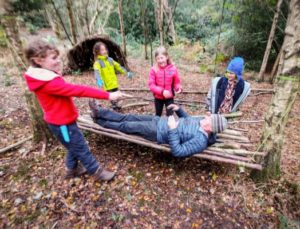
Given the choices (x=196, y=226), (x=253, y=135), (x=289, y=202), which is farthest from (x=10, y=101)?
(x=289, y=202)

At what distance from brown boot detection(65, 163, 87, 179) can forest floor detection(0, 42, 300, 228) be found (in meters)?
0.09

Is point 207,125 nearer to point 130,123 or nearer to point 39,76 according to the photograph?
point 130,123

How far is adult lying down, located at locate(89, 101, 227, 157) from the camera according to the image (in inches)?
105

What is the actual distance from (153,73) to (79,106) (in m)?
2.44

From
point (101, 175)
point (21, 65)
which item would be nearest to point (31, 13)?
point (21, 65)

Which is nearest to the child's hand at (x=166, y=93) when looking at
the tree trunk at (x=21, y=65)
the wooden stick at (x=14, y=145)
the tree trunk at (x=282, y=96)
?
the tree trunk at (x=282, y=96)

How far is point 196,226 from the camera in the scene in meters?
2.32

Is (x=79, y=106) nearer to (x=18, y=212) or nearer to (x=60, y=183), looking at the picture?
(x=60, y=183)

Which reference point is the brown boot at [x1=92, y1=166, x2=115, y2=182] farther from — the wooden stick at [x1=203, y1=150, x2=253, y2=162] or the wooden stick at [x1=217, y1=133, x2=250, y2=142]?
the wooden stick at [x1=217, y1=133, x2=250, y2=142]

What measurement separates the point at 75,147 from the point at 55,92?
2.48 ft

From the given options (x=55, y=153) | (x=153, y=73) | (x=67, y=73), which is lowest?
(x=55, y=153)

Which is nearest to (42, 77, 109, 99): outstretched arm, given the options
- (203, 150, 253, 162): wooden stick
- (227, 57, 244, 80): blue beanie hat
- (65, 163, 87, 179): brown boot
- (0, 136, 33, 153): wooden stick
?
(65, 163, 87, 179): brown boot

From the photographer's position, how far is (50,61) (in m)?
2.18

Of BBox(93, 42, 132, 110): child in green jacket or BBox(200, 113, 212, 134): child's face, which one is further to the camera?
BBox(93, 42, 132, 110): child in green jacket
